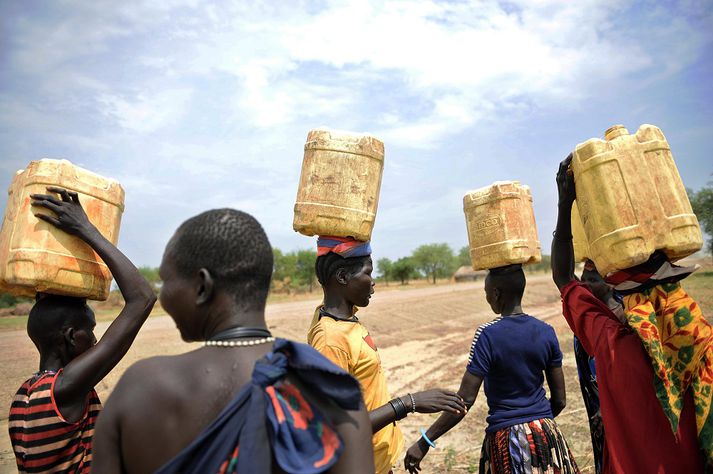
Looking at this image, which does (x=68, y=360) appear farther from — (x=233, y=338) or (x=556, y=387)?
(x=556, y=387)

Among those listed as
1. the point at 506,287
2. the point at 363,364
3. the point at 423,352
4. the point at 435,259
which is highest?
the point at 435,259

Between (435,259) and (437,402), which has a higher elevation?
(435,259)

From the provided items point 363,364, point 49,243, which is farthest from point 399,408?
point 49,243

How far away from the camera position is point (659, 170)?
220 centimetres

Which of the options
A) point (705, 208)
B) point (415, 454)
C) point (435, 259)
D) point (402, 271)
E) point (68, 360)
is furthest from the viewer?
point (435, 259)

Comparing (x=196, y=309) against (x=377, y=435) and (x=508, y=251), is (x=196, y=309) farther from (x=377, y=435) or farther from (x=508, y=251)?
(x=508, y=251)

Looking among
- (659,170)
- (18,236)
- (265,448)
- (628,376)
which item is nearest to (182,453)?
(265,448)

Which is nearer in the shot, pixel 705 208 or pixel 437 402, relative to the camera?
pixel 437 402

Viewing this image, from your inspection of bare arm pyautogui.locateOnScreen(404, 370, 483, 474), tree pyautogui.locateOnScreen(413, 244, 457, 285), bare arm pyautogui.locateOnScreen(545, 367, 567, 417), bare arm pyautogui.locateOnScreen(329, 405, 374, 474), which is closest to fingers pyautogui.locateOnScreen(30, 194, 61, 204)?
bare arm pyautogui.locateOnScreen(329, 405, 374, 474)

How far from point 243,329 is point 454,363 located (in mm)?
9695

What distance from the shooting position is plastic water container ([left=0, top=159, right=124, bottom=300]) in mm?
2283

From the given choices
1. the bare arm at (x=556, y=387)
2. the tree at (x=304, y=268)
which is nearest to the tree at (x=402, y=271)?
the tree at (x=304, y=268)

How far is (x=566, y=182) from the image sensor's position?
99.4 inches

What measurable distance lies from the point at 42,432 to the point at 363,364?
4.98ft
